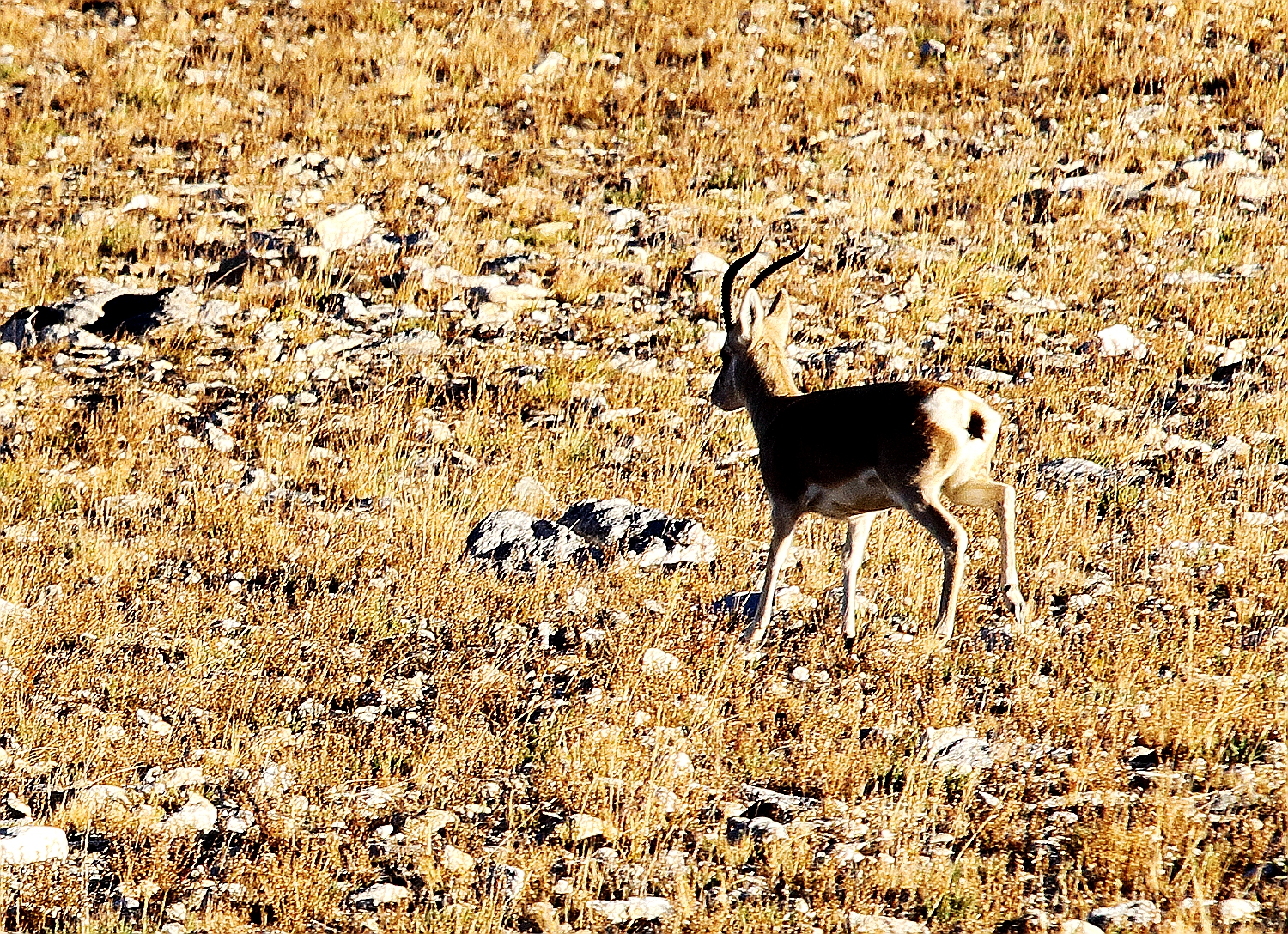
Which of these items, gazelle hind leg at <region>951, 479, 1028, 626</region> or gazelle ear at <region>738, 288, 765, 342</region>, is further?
gazelle ear at <region>738, 288, 765, 342</region>

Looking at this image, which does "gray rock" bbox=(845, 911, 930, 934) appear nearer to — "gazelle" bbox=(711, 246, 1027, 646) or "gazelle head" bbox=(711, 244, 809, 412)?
"gazelle" bbox=(711, 246, 1027, 646)

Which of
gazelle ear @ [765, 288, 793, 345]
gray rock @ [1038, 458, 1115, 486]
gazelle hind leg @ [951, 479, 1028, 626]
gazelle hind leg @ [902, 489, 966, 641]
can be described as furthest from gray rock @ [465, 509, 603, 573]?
gray rock @ [1038, 458, 1115, 486]

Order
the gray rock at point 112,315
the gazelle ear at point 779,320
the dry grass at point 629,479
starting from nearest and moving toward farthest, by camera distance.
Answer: the dry grass at point 629,479 → the gazelle ear at point 779,320 → the gray rock at point 112,315

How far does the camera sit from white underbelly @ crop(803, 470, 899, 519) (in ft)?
23.6

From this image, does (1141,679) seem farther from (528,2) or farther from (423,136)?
(528,2)

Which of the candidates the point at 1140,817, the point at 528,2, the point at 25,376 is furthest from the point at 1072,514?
the point at 528,2

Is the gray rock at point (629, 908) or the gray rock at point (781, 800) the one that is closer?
the gray rock at point (629, 908)

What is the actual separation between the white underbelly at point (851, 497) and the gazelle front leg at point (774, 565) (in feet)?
0.45

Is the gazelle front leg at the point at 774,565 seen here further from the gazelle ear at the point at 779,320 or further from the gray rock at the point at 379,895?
the gray rock at the point at 379,895

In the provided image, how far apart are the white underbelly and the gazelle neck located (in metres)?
0.81

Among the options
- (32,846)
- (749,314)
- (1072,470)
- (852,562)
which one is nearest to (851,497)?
(852,562)

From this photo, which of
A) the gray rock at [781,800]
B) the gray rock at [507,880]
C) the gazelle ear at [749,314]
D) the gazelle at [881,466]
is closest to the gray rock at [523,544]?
the gazelle at [881,466]

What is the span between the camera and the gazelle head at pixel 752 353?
837 cm

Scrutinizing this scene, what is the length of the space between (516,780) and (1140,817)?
2.50 meters
